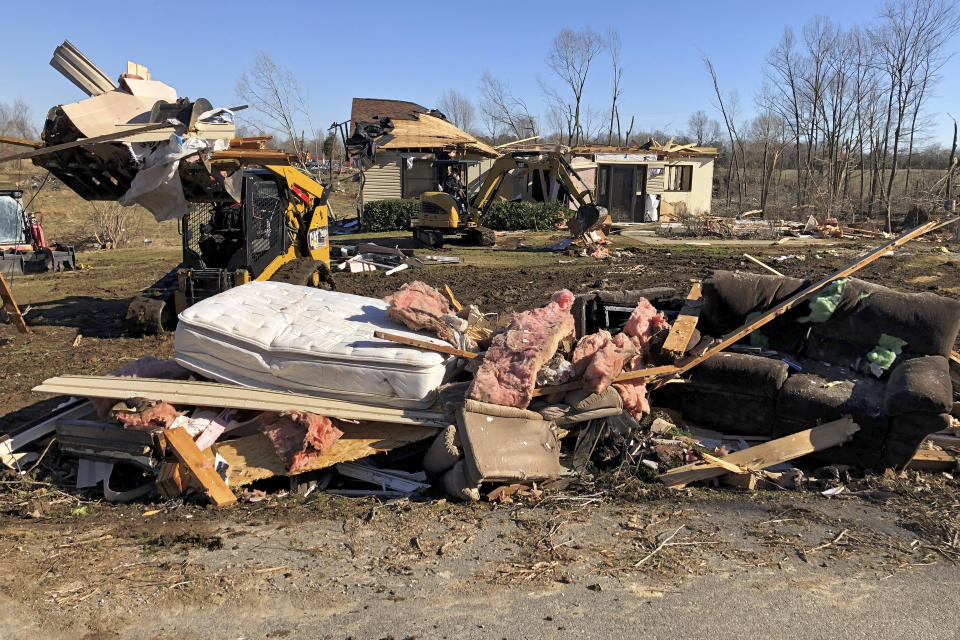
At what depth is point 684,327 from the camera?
630 centimetres

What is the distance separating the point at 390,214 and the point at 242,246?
14158 mm

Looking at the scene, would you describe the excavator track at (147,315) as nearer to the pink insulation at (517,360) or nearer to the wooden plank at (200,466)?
the wooden plank at (200,466)

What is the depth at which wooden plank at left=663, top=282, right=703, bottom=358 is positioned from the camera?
19.6ft

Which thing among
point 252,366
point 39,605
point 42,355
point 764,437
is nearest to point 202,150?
point 252,366

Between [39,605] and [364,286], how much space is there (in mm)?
9745

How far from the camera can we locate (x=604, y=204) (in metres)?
26.8

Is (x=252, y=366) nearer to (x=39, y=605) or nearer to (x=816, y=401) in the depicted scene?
(x=39, y=605)

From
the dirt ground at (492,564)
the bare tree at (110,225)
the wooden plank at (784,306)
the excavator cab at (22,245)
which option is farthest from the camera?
the bare tree at (110,225)

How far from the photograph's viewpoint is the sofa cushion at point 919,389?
4.81 metres

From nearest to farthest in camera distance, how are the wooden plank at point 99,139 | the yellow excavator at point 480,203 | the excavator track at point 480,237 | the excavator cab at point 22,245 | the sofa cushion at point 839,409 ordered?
the sofa cushion at point 839,409
the wooden plank at point 99,139
the excavator cab at point 22,245
the yellow excavator at point 480,203
the excavator track at point 480,237

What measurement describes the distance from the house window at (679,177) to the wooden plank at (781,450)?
76.1 feet

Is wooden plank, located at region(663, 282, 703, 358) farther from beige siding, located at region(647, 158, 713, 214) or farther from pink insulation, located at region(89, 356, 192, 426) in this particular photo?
beige siding, located at region(647, 158, 713, 214)

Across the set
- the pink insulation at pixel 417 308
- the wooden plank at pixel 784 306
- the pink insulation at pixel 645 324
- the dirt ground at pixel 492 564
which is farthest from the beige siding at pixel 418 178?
the dirt ground at pixel 492 564

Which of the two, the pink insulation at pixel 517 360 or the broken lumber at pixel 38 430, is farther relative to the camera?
the broken lumber at pixel 38 430
